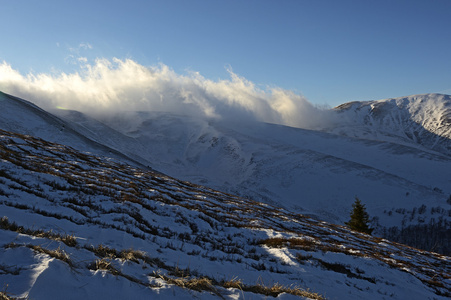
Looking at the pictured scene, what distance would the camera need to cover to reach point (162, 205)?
613 inches

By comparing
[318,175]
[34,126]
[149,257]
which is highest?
[318,175]

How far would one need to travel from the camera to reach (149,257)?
6.40m

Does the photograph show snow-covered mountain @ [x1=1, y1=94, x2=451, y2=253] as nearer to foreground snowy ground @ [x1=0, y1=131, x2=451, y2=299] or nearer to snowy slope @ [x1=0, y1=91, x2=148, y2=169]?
snowy slope @ [x1=0, y1=91, x2=148, y2=169]

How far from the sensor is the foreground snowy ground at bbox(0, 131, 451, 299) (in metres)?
3.87

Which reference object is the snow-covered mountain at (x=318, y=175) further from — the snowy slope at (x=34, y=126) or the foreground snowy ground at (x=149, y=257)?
the foreground snowy ground at (x=149, y=257)

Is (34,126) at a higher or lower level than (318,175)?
lower

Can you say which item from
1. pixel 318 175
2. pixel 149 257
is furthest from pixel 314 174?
pixel 149 257

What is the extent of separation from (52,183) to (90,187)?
206 cm

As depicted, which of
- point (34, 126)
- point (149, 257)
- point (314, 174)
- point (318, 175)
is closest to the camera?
point (149, 257)

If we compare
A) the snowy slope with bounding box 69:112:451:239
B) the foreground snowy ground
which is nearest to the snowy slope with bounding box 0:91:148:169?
the snowy slope with bounding box 69:112:451:239

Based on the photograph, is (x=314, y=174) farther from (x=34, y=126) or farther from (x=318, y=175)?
(x=34, y=126)

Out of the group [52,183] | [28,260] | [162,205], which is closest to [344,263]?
[162,205]

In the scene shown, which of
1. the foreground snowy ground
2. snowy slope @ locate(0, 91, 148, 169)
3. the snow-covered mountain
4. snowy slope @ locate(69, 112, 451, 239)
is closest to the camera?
the foreground snowy ground

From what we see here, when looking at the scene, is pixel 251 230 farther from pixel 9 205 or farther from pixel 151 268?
pixel 9 205
